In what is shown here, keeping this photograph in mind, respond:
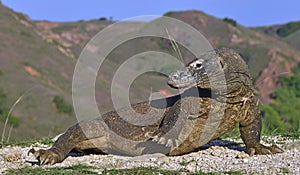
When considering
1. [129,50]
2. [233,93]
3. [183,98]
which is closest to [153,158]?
[183,98]

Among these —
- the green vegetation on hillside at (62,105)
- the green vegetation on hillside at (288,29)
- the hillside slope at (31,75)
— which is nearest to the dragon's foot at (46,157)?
the hillside slope at (31,75)

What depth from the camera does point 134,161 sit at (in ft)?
22.4

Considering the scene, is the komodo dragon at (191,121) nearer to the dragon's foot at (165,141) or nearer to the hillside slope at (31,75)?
the dragon's foot at (165,141)

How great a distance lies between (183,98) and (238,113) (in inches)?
27.8

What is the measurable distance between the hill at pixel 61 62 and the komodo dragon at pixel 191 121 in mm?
21090

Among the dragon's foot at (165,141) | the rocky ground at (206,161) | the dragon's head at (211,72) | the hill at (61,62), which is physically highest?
the hill at (61,62)

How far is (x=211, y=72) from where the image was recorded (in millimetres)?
6527

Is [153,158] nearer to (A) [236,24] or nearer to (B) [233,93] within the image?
(B) [233,93]

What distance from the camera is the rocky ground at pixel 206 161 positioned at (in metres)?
6.15

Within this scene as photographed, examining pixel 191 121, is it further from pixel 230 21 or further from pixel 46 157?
pixel 230 21

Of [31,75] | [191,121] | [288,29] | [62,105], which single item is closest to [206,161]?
[191,121]

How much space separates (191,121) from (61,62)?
192 feet

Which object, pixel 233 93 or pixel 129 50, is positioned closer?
pixel 233 93

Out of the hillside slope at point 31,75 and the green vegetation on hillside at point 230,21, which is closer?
the hillside slope at point 31,75
